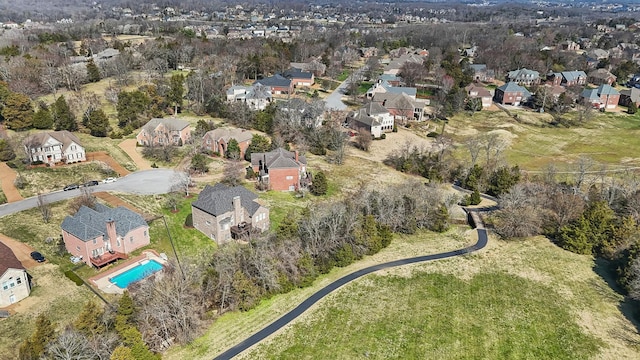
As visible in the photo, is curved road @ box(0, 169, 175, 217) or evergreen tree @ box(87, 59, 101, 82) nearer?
curved road @ box(0, 169, 175, 217)

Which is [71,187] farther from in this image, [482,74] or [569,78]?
[569,78]

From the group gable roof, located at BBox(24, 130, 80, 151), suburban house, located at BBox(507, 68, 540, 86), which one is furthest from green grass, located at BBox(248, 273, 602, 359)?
suburban house, located at BBox(507, 68, 540, 86)

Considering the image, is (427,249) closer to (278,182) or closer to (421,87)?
(278,182)

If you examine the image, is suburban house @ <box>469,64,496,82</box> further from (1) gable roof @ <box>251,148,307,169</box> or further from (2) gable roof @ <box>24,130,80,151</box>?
(2) gable roof @ <box>24,130,80,151</box>

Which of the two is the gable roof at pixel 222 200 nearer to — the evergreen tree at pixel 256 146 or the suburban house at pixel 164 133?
the evergreen tree at pixel 256 146

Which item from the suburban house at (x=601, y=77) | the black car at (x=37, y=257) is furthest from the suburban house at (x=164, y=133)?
the suburban house at (x=601, y=77)

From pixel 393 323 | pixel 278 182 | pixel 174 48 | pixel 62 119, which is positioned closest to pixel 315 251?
pixel 393 323
